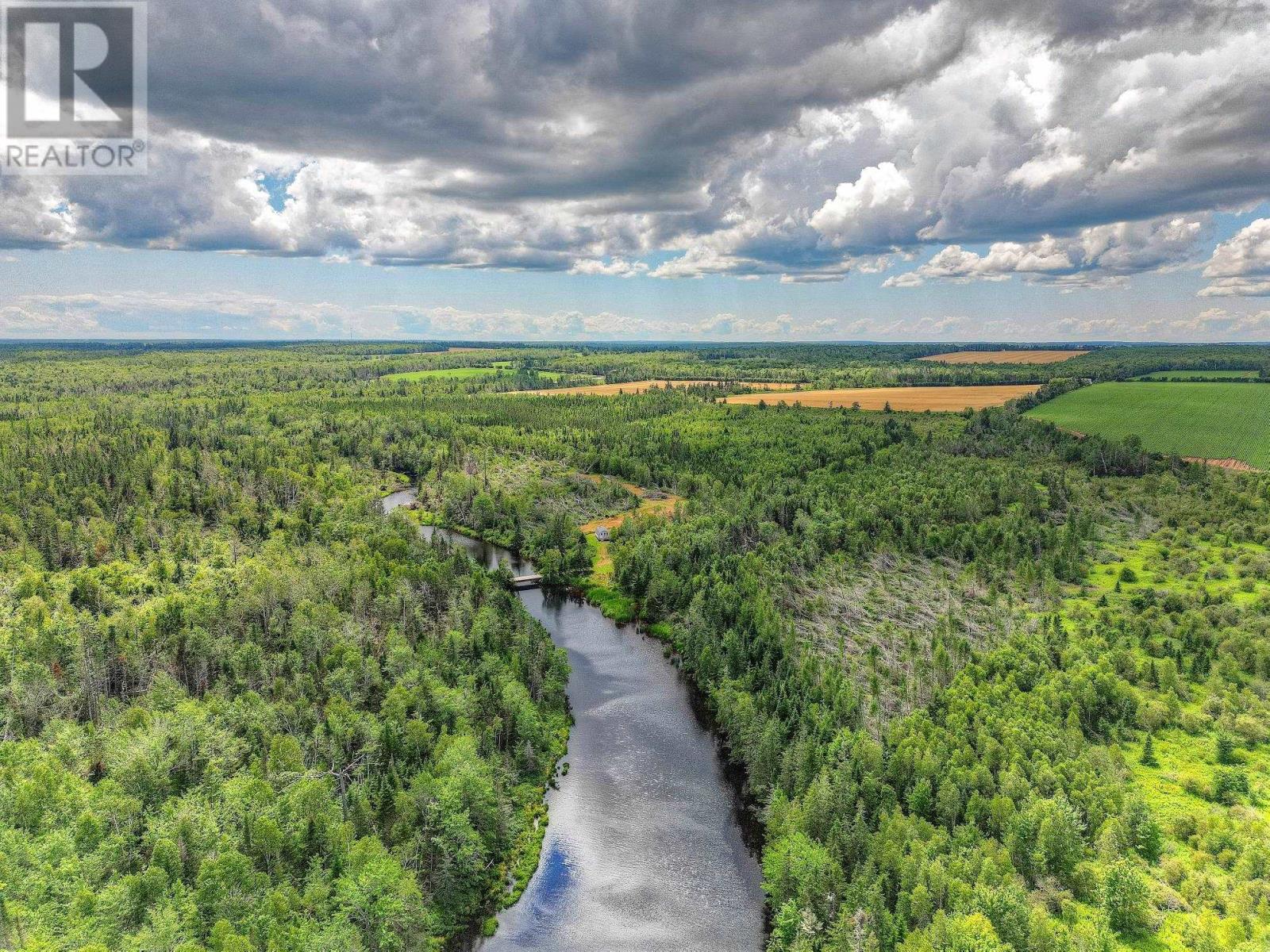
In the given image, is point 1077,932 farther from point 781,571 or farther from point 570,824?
point 781,571

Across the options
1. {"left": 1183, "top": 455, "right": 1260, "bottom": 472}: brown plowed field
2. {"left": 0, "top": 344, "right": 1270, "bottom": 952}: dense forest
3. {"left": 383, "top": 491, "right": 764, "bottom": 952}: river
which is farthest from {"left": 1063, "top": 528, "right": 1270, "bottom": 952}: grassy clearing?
{"left": 1183, "top": 455, "right": 1260, "bottom": 472}: brown plowed field

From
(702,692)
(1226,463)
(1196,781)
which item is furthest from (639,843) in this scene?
(1226,463)

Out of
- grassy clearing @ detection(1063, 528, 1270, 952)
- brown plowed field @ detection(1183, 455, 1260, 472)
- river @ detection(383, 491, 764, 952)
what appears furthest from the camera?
brown plowed field @ detection(1183, 455, 1260, 472)

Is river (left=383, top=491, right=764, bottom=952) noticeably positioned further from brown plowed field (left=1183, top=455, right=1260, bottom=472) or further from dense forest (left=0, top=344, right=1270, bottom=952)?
brown plowed field (left=1183, top=455, right=1260, bottom=472)

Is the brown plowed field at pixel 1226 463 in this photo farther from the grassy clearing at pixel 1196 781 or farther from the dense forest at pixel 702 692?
the grassy clearing at pixel 1196 781

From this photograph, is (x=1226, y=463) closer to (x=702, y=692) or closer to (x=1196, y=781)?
(x=1196, y=781)

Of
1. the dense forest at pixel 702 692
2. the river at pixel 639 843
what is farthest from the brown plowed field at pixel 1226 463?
the river at pixel 639 843
